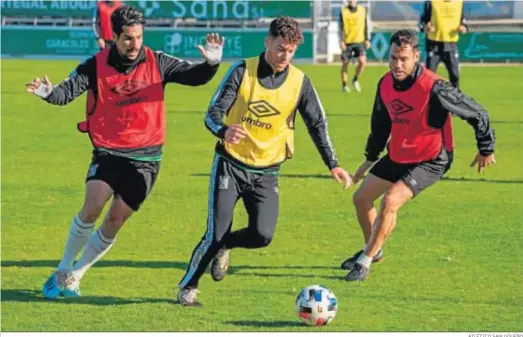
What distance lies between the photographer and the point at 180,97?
28.4 m

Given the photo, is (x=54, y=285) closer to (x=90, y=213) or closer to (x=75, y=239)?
(x=75, y=239)

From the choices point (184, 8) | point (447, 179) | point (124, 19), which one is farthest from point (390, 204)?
point (184, 8)

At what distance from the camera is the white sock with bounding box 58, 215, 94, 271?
8.82 metres

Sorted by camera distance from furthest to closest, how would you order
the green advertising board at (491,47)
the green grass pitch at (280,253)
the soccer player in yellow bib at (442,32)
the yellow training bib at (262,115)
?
the green advertising board at (491,47) < the soccer player in yellow bib at (442,32) < the yellow training bib at (262,115) < the green grass pitch at (280,253)

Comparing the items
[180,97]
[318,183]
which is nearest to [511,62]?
[180,97]

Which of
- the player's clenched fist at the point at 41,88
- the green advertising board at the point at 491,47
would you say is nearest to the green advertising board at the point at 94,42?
the green advertising board at the point at 491,47

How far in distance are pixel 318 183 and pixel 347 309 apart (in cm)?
643

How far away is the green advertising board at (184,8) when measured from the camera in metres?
43.0

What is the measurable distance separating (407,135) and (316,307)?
220cm

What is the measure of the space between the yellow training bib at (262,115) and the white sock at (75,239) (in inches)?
50.3

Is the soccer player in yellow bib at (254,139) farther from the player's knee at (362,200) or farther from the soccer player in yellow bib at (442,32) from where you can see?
the soccer player in yellow bib at (442,32)

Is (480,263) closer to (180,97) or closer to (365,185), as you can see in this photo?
(365,185)

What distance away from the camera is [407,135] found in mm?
9523

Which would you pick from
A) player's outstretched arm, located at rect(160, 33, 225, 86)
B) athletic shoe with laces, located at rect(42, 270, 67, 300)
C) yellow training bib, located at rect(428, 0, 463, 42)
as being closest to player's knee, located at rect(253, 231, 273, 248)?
player's outstretched arm, located at rect(160, 33, 225, 86)
